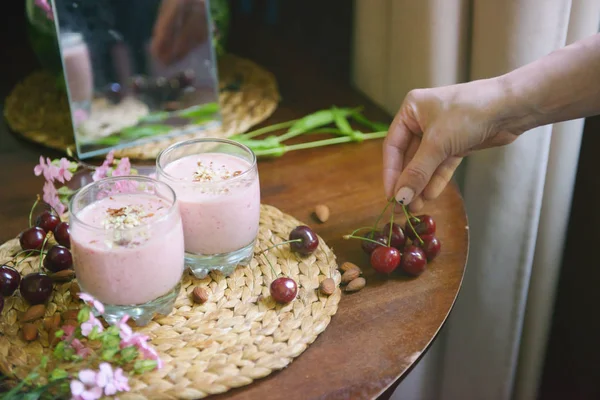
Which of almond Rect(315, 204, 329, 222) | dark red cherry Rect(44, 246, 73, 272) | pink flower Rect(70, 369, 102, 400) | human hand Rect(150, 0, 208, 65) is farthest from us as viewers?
human hand Rect(150, 0, 208, 65)

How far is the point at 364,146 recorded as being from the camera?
51.4 inches

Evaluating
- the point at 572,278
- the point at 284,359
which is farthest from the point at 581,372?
the point at 284,359

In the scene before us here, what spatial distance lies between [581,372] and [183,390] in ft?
3.26

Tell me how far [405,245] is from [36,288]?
20.8 inches

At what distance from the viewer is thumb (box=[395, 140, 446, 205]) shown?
97 cm

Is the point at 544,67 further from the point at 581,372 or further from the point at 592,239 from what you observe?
the point at 581,372

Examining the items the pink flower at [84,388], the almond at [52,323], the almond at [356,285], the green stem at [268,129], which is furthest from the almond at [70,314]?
the green stem at [268,129]

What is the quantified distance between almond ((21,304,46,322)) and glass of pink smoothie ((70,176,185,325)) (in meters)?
0.07

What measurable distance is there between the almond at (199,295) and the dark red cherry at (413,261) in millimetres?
281

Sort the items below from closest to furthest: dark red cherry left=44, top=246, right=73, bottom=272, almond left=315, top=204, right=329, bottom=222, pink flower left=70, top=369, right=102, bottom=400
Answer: pink flower left=70, top=369, right=102, bottom=400 < dark red cherry left=44, top=246, right=73, bottom=272 < almond left=315, top=204, right=329, bottom=222

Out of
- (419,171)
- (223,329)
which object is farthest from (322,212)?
(223,329)

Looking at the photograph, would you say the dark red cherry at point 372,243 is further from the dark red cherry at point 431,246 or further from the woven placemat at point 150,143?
the woven placemat at point 150,143

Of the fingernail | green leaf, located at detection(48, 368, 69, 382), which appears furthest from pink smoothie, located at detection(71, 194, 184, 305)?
the fingernail

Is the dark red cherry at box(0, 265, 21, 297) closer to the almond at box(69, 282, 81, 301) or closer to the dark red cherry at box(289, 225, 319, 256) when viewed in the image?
the almond at box(69, 282, 81, 301)
